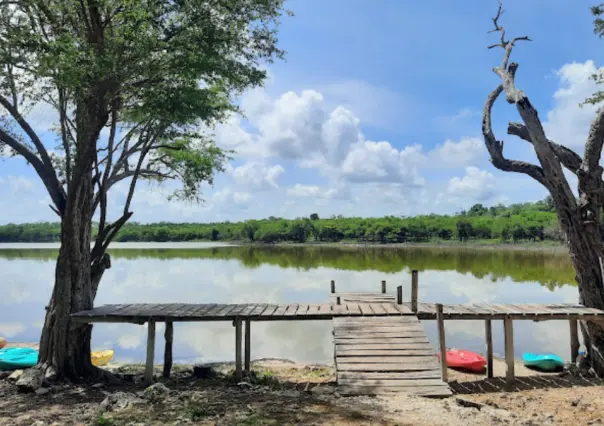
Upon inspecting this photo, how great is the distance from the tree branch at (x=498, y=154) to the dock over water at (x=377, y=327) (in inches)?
127

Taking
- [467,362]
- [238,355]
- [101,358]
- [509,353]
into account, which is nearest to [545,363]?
[467,362]

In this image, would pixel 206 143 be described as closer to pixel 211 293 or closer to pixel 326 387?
pixel 326 387

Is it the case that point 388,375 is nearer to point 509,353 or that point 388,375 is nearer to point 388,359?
point 388,359

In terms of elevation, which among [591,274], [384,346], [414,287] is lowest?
[384,346]

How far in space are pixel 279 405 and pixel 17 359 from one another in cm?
811

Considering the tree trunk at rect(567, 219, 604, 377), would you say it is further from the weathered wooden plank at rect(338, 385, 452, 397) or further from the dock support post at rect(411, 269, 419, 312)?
the weathered wooden plank at rect(338, 385, 452, 397)

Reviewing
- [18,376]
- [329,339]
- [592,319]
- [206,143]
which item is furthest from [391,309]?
[18,376]

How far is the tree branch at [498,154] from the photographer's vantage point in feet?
37.4

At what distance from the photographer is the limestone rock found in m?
8.81

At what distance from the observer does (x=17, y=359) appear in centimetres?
1207

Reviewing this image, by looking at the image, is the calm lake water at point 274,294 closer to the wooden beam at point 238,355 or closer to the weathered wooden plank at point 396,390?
the wooden beam at point 238,355

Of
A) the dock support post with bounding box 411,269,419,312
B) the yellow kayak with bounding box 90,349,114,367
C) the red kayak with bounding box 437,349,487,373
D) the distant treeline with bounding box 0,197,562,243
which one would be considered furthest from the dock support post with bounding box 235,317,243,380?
the distant treeline with bounding box 0,197,562,243

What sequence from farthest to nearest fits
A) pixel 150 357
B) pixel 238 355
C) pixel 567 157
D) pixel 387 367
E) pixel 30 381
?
pixel 567 157 → pixel 238 355 → pixel 150 357 → pixel 387 367 → pixel 30 381

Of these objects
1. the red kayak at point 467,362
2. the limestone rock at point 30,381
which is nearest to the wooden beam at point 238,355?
the limestone rock at point 30,381
